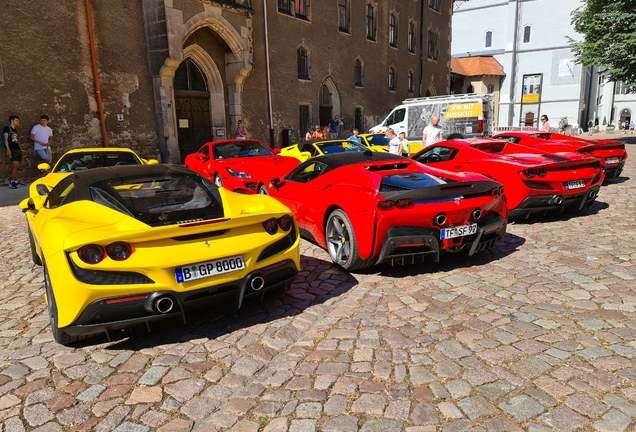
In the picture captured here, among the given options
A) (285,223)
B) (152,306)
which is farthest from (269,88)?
(152,306)

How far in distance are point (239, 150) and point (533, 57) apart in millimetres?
52109

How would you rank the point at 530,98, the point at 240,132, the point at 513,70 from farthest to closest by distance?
the point at 530,98
the point at 513,70
the point at 240,132

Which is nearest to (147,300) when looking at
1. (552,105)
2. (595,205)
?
(595,205)

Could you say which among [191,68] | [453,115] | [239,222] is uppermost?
[191,68]

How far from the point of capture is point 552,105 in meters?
52.2

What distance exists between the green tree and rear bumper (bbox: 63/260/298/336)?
2314 centimetres

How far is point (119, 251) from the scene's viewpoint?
306 cm

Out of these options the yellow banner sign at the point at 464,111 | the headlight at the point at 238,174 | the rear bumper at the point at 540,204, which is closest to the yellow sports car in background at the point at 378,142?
the yellow banner sign at the point at 464,111

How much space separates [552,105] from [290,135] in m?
44.3

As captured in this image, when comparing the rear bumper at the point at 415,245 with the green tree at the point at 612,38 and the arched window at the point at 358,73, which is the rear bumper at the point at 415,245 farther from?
the arched window at the point at 358,73

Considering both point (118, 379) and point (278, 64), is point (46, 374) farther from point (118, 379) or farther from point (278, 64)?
point (278, 64)

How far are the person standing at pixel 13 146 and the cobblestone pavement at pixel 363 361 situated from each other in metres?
8.37

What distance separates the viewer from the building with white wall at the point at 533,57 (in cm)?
5009

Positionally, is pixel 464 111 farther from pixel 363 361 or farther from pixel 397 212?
pixel 363 361
